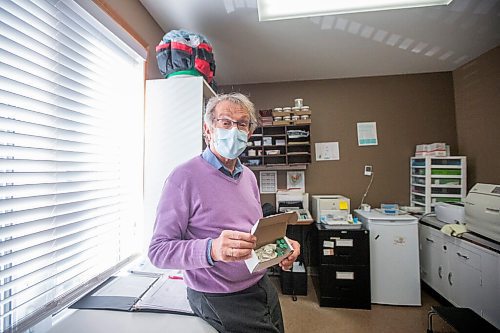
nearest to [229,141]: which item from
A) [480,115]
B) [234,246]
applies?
[234,246]

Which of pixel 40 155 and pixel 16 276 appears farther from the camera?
pixel 40 155

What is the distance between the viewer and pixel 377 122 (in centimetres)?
313

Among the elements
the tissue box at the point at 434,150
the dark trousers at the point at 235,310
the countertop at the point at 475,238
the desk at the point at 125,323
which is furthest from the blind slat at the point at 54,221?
the tissue box at the point at 434,150

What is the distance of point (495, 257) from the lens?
1.75 m

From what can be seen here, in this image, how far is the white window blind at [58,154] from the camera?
877 millimetres

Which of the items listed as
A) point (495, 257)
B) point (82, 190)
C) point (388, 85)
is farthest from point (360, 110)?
point (82, 190)

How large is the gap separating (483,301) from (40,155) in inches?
120

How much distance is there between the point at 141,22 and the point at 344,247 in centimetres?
266

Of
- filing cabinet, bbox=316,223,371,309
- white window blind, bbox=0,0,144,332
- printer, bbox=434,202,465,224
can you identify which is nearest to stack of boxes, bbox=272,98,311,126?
filing cabinet, bbox=316,223,371,309

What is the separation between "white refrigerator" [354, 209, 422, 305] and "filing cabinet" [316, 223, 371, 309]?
134mm

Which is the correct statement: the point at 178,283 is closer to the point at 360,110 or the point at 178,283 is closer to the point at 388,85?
the point at 360,110

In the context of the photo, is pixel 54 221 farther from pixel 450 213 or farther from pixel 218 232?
pixel 450 213

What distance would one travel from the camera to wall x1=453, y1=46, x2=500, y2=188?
247 cm

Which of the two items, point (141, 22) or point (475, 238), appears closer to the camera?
point (141, 22)
